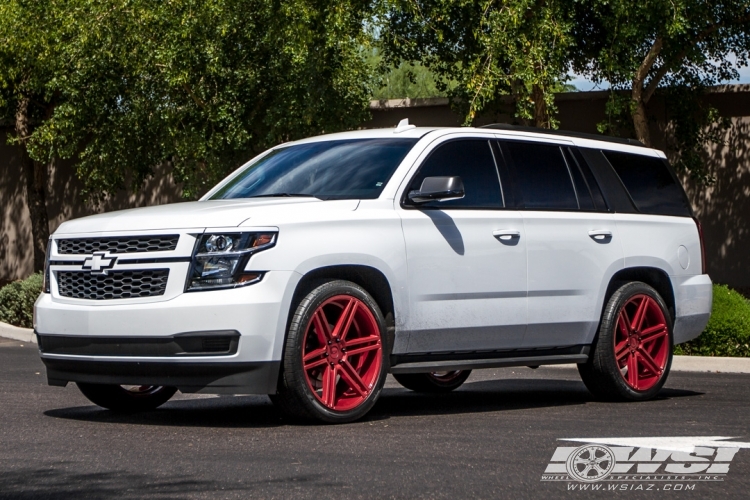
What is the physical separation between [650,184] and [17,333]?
10534 millimetres

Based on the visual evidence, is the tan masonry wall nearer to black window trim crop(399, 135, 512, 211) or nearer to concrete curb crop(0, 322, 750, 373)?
concrete curb crop(0, 322, 750, 373)

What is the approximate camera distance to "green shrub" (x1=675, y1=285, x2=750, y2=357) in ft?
45.0

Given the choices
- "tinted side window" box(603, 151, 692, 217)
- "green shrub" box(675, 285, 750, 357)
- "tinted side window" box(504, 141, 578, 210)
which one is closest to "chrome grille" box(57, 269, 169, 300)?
"tinted side window" box(504, 141, 578, 210)

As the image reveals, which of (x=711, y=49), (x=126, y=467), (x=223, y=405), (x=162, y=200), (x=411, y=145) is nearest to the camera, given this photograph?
(x=126, y=467)

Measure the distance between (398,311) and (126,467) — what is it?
103 inches

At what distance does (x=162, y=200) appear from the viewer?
1058 inches

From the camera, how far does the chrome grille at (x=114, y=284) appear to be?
7.70 m

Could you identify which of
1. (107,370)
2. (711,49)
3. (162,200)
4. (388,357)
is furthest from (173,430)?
(162,200)

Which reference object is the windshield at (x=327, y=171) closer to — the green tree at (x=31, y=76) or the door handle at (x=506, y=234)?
the door handle at (x=506, y=234)

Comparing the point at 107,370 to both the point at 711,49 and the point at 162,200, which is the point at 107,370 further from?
the point at 162,200

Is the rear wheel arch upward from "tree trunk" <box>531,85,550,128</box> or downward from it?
downward

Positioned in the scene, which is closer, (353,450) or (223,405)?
(353,450)

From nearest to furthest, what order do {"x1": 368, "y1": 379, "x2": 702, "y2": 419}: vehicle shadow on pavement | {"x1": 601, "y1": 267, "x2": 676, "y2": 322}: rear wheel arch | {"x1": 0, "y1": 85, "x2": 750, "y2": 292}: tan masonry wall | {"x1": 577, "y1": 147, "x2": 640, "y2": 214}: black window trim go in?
1. {"x1": 368, "y1": 379, "x2": 702, "y2": 419}: vehicle shadow on pavement
2. {"x1": 601, "y1": 267, "x2": 676, "y2": 322}: rear wheel arch
3. {"x1": 577, "y1": 147, "x2": 640, "y2": 214}: black window trim
4. {"x1": 0, "y1": 85, "x2": 750, "y2": 292}: tan masonry wall


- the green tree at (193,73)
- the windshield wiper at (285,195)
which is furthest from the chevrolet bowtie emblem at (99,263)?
the green tree at (193,73)
